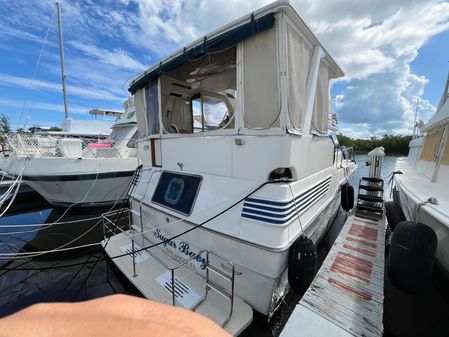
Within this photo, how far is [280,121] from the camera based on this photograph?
2.55 meters

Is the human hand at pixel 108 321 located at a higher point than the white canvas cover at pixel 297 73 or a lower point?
lower

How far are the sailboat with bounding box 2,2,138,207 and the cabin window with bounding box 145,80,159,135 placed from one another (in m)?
3.07

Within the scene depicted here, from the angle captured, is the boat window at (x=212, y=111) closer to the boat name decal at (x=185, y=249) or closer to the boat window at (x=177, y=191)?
the boat window at (x=177, y=191)

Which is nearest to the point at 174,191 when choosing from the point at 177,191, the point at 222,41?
the point at 177,191

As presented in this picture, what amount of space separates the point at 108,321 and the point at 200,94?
16.1 ft

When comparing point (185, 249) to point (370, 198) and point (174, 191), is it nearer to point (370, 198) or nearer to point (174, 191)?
point (174, 191)

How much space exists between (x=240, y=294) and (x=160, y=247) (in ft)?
5.79

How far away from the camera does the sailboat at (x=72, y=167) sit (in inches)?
267

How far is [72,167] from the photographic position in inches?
269

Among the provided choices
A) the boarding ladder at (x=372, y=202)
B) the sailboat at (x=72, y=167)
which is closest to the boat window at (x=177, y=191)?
the sailboat at (x=72, y=167)

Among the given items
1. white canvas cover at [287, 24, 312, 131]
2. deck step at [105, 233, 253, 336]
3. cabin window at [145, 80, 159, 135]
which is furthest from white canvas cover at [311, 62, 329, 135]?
cabin window at [145, 80, 159, 135]

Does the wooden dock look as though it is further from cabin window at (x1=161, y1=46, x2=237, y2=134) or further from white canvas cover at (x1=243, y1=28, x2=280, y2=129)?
cabin window at (x1=161, y1=46, x2=237, y2=134)

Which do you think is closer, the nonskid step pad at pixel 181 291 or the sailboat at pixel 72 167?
the nonskid step pad at pixel 181 291

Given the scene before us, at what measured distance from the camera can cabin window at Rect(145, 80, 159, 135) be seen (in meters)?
4.29
